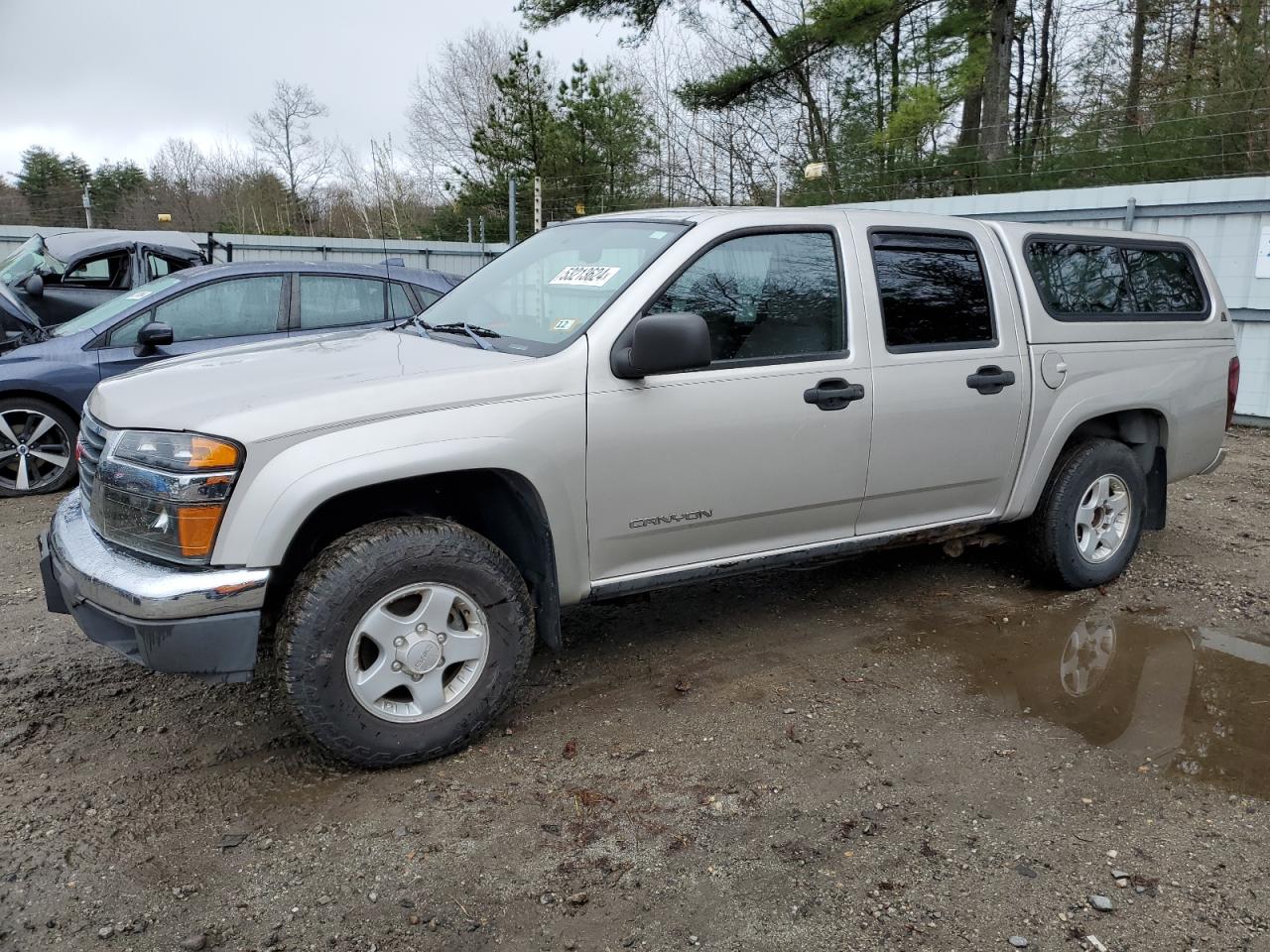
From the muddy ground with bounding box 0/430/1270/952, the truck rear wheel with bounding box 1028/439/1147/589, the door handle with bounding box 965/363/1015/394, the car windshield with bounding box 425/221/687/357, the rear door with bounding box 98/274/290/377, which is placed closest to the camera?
the muddy ground with bounding box 0/430/1270/952

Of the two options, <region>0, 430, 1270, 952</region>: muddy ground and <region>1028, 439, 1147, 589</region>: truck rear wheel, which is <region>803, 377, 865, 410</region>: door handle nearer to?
<region>0, 430, 1270, 952</region>: muddy ground

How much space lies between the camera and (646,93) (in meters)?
22.8

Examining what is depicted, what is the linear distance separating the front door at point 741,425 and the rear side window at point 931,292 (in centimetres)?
25

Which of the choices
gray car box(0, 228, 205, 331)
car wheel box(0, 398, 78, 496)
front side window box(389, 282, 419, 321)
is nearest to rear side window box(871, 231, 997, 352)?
front side window box(389, 282, 419, 321)

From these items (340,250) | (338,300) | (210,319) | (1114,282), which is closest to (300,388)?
(1114,282)

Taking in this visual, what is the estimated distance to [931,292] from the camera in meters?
4.12

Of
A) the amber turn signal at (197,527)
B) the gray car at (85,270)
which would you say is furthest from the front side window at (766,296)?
the gray car at (85,270)

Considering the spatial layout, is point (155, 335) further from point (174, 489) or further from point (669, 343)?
point (669, 343)

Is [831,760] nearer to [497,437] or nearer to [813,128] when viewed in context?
[497,437]

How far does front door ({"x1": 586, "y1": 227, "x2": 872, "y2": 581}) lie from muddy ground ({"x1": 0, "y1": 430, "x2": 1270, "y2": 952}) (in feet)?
2.14

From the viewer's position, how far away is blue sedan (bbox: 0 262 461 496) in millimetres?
6574

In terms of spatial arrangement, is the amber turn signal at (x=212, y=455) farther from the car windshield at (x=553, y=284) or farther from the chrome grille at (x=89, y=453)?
the car windshield at (x=553, y=284)

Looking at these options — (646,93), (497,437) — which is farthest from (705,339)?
(646,93)

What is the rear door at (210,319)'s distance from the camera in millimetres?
6734
